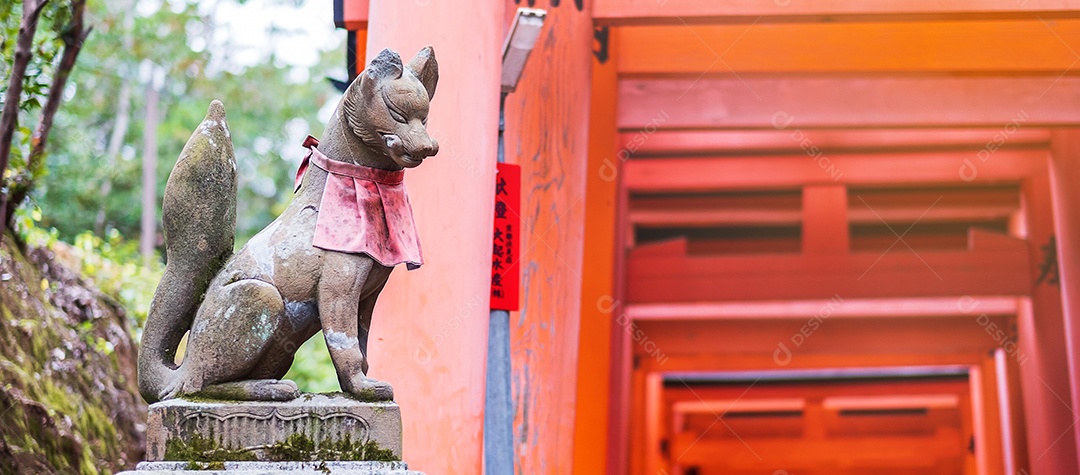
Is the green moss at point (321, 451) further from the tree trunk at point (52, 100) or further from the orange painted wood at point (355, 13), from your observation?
the tree trunk at point (52, 100)

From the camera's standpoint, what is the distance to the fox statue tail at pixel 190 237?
2678 millimetres

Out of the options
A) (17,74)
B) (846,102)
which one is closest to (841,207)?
(846,102)

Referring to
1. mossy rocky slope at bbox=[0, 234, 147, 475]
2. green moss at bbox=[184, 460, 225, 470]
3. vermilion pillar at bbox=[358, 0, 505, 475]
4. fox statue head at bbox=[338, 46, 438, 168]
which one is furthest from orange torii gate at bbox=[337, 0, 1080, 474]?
mossy rocky slope at bbox=[0, 234, 147, 475]

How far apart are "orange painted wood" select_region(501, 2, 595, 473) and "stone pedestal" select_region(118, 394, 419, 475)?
2.37 metres

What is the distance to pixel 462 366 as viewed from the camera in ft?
12.5

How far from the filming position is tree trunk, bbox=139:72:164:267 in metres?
13.3

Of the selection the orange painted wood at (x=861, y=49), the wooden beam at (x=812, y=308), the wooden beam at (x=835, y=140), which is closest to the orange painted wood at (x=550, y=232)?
the orange painted wood at (x=861, y=49)

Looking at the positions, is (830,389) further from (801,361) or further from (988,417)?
(988,417)

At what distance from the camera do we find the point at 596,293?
685 centimetres

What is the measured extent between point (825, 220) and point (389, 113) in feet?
23.6

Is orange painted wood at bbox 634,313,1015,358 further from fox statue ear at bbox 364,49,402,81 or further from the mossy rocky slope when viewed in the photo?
fox statue ear at bbox 364,49,402,81

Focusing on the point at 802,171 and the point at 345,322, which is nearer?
the point at 345,322

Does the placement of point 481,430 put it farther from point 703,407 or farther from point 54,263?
point 703,407

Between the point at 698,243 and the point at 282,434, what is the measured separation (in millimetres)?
8742
